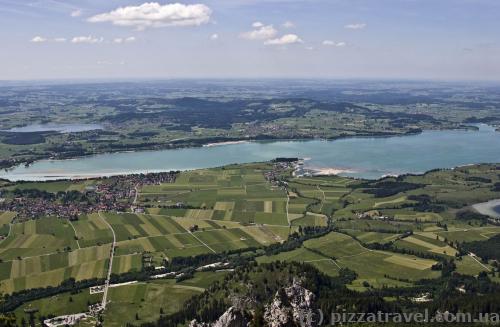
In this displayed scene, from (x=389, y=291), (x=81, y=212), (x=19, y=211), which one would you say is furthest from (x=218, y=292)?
(x=19, y=211)

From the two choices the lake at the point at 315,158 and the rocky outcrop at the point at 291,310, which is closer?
the rocky outcrop at the point at 291,310

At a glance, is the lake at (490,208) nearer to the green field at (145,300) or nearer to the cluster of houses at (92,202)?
the green field at (145,300)

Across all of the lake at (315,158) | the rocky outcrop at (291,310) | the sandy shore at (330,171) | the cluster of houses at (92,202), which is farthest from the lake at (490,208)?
the cluster of houses at (92,202)

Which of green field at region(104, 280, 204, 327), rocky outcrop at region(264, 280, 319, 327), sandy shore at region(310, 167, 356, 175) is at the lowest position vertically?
green field at region(104, 280, 204, 327)

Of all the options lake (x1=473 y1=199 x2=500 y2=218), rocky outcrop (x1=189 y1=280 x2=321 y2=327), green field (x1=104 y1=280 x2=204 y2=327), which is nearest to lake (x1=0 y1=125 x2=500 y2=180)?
lake (x1=473 y1=199 x2=500 y2=218)

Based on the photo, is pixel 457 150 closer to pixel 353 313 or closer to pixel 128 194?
pixel 128 194

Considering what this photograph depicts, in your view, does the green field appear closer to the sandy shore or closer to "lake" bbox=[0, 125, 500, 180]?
the sandy shore
